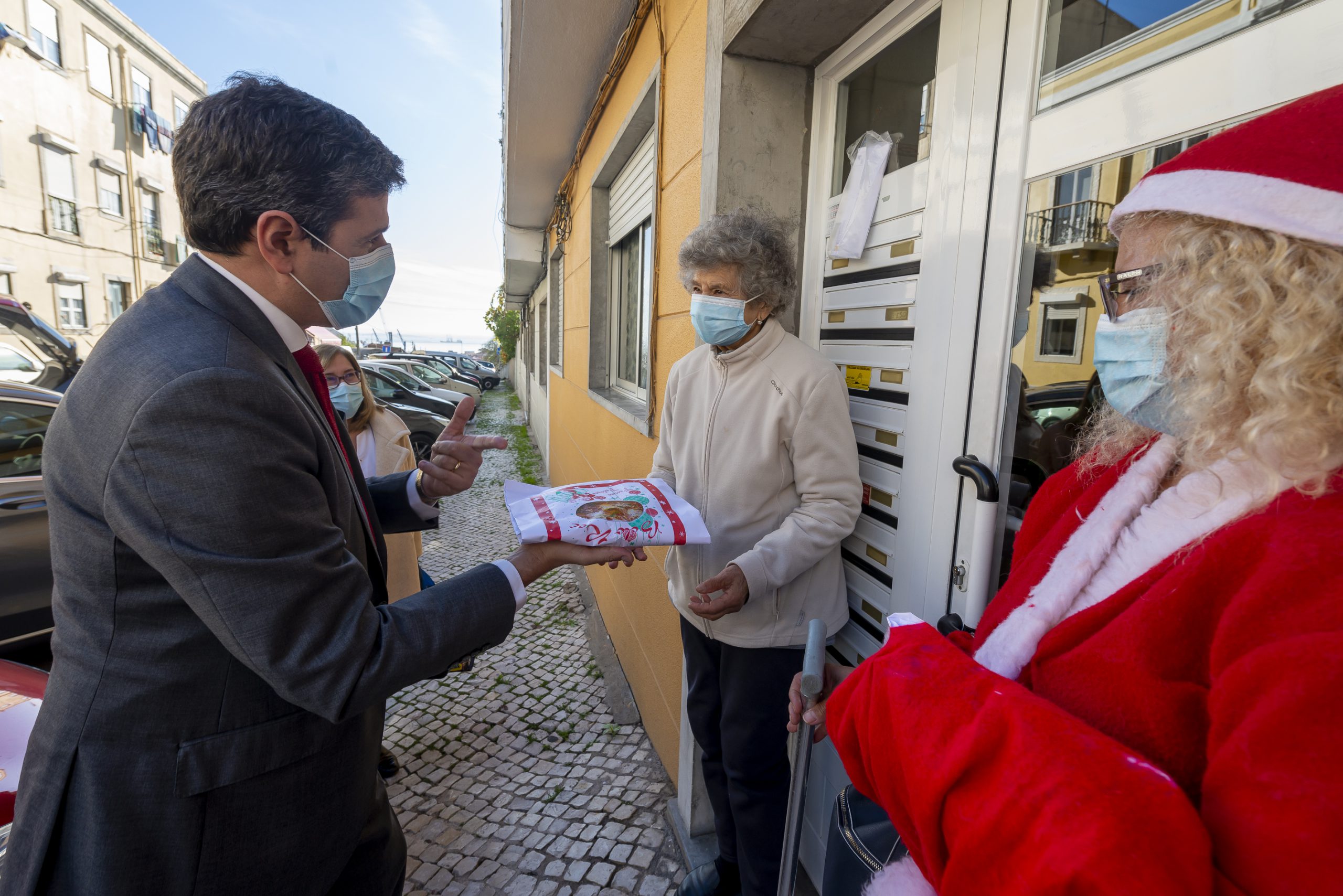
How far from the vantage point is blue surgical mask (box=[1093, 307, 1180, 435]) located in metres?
0.85

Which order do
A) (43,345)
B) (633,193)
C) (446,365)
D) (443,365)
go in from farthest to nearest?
(446,365) → (443,365) → (43,345) → (633,193)

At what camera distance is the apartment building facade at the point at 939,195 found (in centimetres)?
115

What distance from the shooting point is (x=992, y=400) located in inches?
58.9

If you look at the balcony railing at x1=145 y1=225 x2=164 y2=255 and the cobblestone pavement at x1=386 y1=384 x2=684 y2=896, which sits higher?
the balcony railing at x1=145 y1=225 x2=164 y2=255

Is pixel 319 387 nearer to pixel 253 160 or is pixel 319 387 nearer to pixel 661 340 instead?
pixel 253 160

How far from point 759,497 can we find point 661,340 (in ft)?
4.70

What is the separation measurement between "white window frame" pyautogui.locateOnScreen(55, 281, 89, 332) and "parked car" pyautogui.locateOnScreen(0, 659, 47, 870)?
24.4m

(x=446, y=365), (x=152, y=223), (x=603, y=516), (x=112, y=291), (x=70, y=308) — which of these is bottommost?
(x=446, y=365)

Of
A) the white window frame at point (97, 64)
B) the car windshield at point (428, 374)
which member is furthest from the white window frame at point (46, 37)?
the car windshield at point (428, 374)

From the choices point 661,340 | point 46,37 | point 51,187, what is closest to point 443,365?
point 51,187

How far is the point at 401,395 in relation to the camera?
490 inches

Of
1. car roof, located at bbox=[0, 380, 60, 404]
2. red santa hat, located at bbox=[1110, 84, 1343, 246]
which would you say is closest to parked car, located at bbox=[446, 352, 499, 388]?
car roof, located at bbox=[0, 380, 60, 404]

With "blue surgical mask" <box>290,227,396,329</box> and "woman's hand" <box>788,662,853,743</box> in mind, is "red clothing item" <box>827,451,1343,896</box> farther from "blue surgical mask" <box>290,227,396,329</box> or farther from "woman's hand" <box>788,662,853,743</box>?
"blue surgical mask" <box>290,227,396,329</box>

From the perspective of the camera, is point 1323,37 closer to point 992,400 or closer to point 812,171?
point 992,400
